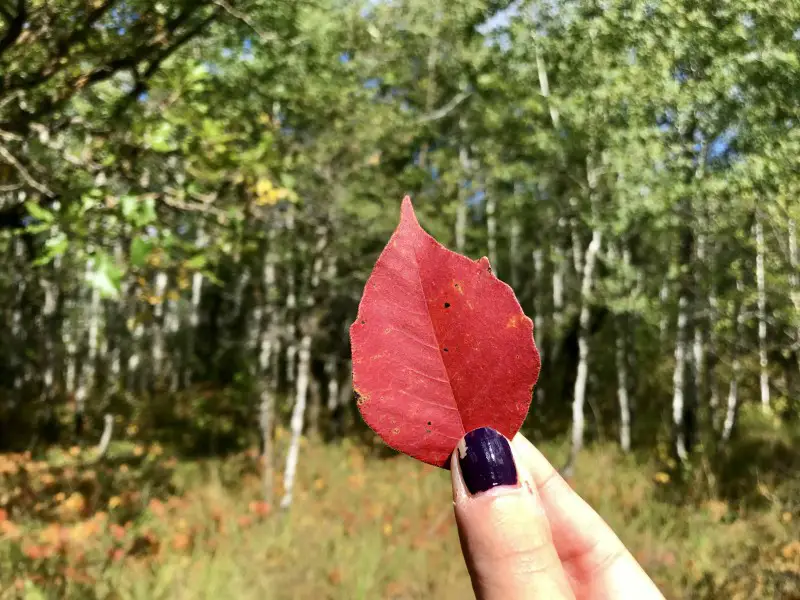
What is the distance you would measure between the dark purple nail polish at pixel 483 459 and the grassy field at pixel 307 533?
Answer: 4.73 metres

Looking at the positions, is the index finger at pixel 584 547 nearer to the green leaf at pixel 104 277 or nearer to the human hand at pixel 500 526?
the human hand at pixel 500 526

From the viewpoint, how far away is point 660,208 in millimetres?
8414

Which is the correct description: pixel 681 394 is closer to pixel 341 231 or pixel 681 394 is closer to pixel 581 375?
pixel 581 375

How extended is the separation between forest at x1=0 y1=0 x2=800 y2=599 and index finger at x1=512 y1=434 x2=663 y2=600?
5.12 feet

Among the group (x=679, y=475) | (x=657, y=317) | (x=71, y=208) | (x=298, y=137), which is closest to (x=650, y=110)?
(x=657, y=317)

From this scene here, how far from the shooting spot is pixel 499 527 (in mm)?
1083

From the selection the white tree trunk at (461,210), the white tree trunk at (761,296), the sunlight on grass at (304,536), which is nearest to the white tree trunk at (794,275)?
the white tree trunk at (761,296)

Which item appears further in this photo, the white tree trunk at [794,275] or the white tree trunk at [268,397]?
the white tree trunk at [268,397]

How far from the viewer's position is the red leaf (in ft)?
3.27

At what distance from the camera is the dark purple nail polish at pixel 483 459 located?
108 centimetres

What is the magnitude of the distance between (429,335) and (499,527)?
42 centimetres

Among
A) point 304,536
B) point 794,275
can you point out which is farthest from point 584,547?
point 794,275

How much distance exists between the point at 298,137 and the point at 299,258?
203 centimetres

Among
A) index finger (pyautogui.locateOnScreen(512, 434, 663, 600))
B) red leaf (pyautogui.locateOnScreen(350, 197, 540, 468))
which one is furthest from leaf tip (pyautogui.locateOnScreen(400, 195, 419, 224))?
index finger (pyautogui.locateOnScreen(512, 434, 663, 600))
